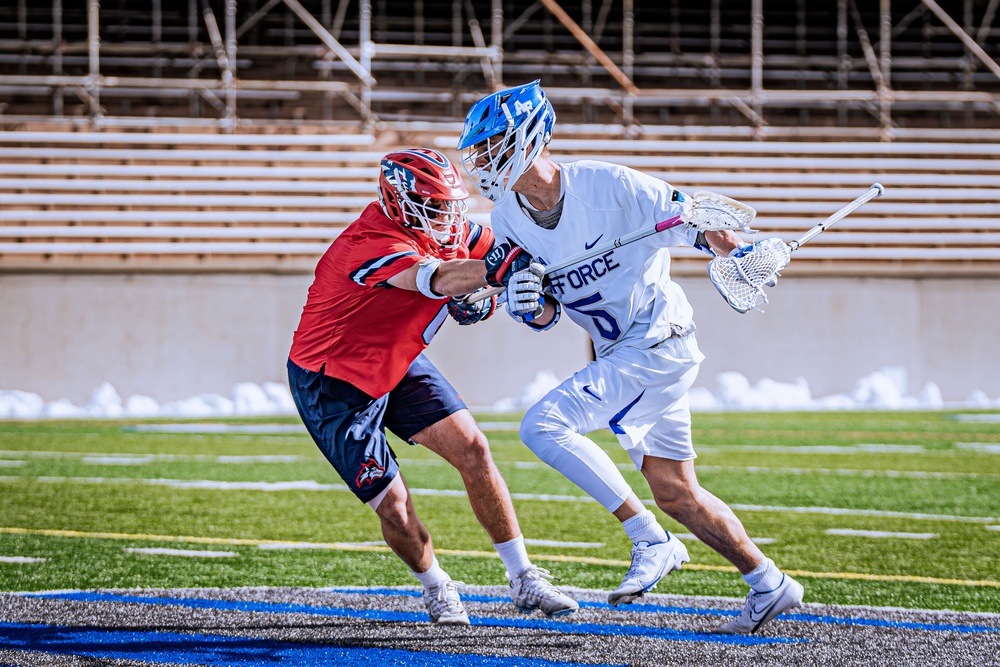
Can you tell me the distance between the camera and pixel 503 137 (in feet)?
12.6

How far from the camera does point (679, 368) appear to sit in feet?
12.9

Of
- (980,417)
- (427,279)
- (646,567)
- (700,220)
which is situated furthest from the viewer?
(980,417)

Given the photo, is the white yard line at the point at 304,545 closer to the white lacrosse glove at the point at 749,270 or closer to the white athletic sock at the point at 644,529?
the white athletic sock at the point at 644,529

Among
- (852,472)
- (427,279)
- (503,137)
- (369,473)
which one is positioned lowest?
(852,472)

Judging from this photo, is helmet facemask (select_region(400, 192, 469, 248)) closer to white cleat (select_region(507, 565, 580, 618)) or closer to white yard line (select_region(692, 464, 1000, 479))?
white cleat (select_region(507, 565, 580, 618))

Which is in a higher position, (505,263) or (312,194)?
(505,263)

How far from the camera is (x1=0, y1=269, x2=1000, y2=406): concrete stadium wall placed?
584 inches

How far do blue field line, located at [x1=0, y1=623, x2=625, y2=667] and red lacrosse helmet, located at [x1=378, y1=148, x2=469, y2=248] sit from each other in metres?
1.45

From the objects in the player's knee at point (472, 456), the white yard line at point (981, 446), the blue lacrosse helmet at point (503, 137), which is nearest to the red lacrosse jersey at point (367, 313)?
the player's knee at point (472, 456)

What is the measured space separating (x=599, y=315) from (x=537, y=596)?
0.97 meters

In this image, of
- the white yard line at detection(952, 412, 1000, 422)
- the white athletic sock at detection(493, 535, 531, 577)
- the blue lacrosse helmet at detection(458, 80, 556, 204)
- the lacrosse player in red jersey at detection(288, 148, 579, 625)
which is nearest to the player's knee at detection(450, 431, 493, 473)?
the lacrosse player in red jersey at detection(288, 148, 579, 625)

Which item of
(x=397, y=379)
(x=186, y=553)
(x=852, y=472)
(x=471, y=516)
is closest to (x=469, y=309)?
(x=397, y=379)

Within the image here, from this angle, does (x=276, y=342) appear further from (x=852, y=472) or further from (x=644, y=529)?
(x=644, y=529)

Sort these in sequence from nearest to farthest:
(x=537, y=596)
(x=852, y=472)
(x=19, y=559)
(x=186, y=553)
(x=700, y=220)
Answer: (x=700, y=220)
(x=537, y=596)
(x=19, y=559)
(x=186, y=553)
(x=852, y=472)
